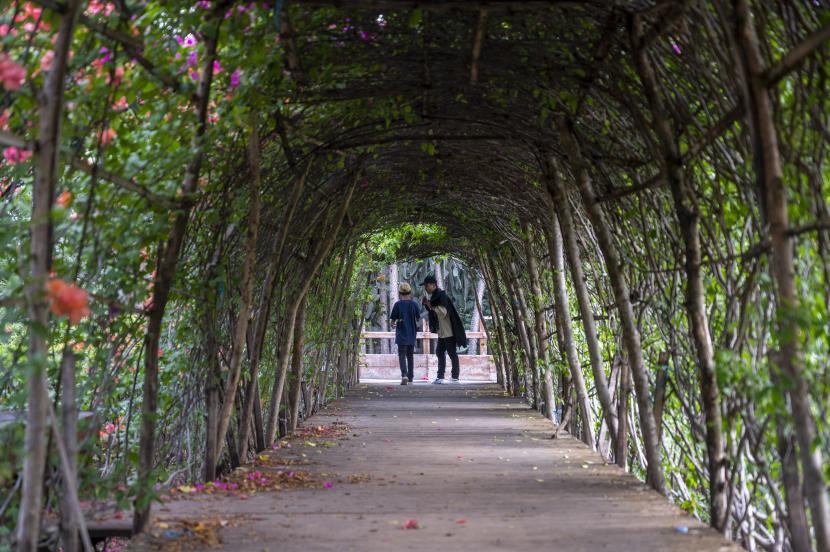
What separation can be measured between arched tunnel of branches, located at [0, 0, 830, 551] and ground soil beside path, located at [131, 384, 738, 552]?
0.28 metres

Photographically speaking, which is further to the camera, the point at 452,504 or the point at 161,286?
the point at 452,504

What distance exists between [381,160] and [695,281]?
3.71 meters

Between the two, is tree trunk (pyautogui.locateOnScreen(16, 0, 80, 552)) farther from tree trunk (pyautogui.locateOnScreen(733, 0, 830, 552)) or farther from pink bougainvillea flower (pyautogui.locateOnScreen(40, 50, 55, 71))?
tree trunk (pyautogui.locateOnScreen(733, 0, 830, 552))

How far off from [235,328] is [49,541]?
212cm

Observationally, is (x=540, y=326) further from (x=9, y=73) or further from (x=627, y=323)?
(x=9, y=73)

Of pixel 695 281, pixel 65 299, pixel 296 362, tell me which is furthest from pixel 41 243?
pixel 296 362

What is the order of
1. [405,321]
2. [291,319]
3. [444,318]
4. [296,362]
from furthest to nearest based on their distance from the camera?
1. [405,321]
2. [444,318]
3. [296,362]
4. [291,319]

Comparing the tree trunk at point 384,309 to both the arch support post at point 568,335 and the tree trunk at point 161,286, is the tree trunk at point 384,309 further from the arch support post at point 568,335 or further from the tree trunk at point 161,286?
the tree trunk at point 161,286

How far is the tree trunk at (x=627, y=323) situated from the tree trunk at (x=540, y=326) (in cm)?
325

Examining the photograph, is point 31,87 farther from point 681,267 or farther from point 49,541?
point 681,267

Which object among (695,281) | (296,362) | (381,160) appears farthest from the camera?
(296,362)

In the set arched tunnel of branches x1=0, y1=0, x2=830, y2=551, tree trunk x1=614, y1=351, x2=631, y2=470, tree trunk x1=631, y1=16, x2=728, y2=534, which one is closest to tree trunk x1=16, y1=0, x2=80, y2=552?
arched tunnel of branches x1=0, y1=0, x2=830, y2=551

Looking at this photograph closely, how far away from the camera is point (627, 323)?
430 centimetres

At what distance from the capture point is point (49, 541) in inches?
112
